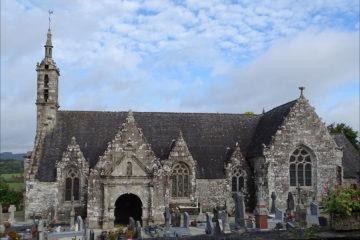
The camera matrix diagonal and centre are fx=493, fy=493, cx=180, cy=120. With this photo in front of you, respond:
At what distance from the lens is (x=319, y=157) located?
3569 cm

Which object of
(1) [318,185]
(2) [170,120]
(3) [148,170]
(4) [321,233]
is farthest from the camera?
(2) [170,120]

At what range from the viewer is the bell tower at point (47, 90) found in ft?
125

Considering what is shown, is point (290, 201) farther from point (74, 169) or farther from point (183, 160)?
point (74, 169)

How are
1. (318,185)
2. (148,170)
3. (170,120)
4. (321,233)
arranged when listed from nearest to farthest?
(321,233)
(148,170)
(318,185)
(170,120)

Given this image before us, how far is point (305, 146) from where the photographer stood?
3562 cm

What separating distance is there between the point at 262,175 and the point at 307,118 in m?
5.28

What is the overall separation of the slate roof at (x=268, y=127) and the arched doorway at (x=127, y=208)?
9.18 m

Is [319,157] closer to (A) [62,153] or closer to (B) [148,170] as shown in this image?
(B) [148,170]

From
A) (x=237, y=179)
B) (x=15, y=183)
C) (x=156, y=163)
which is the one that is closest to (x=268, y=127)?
(x=237, y=179)

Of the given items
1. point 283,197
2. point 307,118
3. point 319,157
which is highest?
point 307,118

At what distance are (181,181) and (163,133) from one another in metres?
4.55

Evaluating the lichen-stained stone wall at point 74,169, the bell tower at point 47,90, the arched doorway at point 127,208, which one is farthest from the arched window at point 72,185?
the bell tower at point 47,90

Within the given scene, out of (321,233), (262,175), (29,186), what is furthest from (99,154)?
(321,233)

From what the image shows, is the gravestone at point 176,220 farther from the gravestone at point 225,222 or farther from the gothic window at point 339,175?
the gothic window at point 339,175
